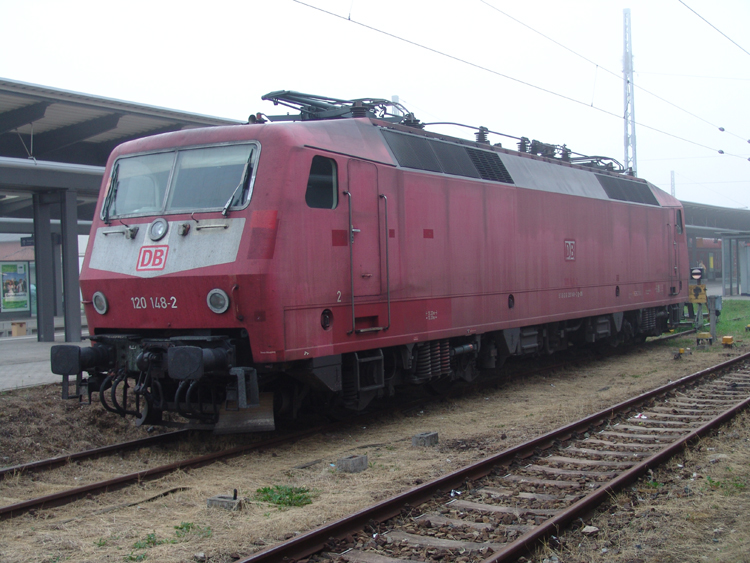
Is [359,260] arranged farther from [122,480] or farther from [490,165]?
[490,165]

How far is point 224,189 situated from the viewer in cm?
757

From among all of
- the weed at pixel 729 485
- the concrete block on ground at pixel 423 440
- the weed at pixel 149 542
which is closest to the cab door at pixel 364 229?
the concrete block on ground at pixel 423 440

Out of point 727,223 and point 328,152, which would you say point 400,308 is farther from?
point 727,223

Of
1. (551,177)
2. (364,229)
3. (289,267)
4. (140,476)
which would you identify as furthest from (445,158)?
(140,476)

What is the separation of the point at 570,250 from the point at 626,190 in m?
3.77

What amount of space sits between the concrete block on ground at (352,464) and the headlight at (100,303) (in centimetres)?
337

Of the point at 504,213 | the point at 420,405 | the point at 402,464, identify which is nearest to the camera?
the point at 402,464

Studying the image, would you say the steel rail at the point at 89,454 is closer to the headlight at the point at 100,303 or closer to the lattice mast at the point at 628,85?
the headlight at the point at 100,303

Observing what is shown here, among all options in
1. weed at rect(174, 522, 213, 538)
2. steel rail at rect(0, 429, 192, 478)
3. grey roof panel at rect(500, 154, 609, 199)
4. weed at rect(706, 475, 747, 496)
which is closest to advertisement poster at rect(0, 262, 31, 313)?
grey roof panel at rect(500, 154, 609, 199)

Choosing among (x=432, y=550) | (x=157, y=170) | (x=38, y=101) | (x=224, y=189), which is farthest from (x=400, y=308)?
(x=38, y=101)

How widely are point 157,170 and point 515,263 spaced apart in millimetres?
6017

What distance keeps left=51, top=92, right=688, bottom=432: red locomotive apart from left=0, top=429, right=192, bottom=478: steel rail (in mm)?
333

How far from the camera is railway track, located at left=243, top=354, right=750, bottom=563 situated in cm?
477

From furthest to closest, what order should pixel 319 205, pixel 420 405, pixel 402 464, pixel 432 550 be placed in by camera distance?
1. pixel 420 405
2. pixel 319 205
3. pixel 402 464
4. pixel 432 550
